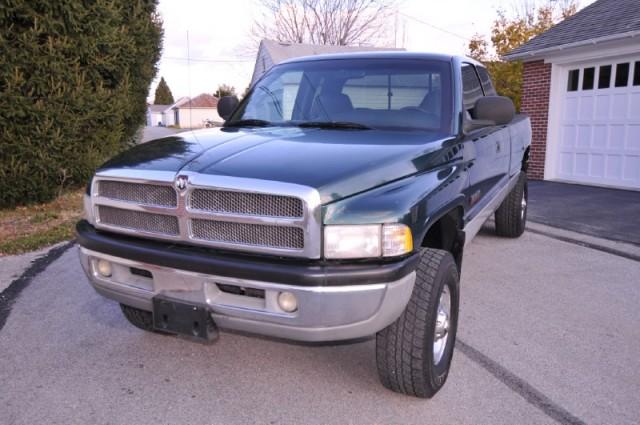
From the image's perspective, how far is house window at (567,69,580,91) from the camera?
11.3 m

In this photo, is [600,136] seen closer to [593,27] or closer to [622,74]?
[622,74]

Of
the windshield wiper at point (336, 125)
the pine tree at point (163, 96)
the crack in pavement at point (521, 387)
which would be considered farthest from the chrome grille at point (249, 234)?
the pine tree at point (163, 96)

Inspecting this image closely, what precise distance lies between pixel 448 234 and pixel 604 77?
9.11 metres

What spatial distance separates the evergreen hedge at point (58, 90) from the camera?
716 cm

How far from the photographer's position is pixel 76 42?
25.6 feet

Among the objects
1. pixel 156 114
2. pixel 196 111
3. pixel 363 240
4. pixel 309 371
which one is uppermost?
pixel 196 111

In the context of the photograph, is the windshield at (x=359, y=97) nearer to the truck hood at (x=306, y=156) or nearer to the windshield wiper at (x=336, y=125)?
the windshield wiper at (x=336, y=125)

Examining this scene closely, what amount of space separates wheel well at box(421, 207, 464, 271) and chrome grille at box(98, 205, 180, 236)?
1422mm

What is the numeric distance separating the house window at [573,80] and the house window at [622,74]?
94cm

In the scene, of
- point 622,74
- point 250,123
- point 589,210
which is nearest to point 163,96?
point 622,74

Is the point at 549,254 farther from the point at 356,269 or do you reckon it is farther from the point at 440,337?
the point at 356,269

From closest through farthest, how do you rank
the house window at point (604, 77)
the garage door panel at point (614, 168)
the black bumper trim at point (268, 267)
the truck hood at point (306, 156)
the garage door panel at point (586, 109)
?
the black bumper trim at point (268, 267)
the truck hood at point (306, 156)
the garage door panel at point (614, 168)
the house window at point (604, 77)
the garage door panel at point (586, 109)

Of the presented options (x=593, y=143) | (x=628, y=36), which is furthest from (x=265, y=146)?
(x=593, y=143)

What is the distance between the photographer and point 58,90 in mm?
7520
